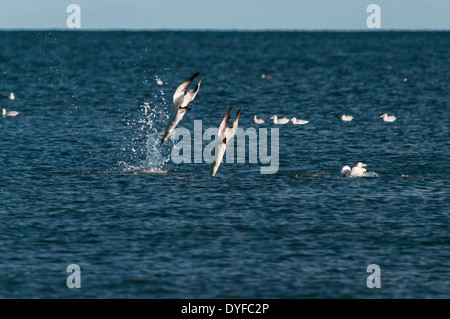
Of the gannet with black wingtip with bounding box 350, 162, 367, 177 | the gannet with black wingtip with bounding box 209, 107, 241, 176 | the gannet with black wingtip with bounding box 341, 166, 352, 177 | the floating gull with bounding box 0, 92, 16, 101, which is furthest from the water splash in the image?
the floating gull with bounding box 0, 92, 16, 101

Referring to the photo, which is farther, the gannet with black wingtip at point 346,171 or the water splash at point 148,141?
the water splash at point 148,141

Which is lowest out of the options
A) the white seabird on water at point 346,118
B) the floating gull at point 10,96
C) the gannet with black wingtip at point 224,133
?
the gannet with black wingtip at point 224,133

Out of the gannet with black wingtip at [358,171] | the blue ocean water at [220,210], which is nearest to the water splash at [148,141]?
the blue ocean water at [220,210]

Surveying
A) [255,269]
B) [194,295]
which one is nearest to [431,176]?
[255,269]

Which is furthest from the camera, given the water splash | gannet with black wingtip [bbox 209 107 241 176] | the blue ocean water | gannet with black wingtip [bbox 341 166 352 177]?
the water splash

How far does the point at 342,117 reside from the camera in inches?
2304

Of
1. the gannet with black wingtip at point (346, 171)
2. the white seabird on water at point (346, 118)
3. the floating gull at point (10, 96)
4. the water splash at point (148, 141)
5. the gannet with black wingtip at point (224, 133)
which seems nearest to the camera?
the gannet with black wingtip at point (224, 133)

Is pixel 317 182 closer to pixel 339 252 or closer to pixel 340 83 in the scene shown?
pixel 339 252

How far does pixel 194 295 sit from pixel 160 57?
144947mm

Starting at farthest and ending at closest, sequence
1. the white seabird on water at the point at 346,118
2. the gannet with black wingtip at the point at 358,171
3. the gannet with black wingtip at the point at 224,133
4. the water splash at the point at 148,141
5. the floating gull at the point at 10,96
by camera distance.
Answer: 1. the floating gull at the point at 10,96
2. the white seabird on water at the point at 346,118
3. the water splash at the point at 148,141
4. the gannet with black wingtip at the point at 358,171
5. the gannet with black wingtip at the point at 224,133

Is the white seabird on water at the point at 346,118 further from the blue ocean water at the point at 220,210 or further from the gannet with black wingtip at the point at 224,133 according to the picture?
the gannet with black wingtip at the point at 224,133

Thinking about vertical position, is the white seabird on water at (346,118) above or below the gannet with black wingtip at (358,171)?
above

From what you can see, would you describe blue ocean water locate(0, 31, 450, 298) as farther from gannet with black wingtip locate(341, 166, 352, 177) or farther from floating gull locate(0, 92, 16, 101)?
floating gull locate(0, 92, 16, 101)

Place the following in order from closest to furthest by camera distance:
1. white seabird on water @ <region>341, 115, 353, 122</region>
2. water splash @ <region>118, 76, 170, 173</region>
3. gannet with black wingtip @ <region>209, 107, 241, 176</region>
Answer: gannet with black wingtip @ <region>209, 107, 241, 176</region>, water splash @ <region>118, 76, 170, 173</region>, white seabird on water @ <region>341, 115, 353, 122</region>
